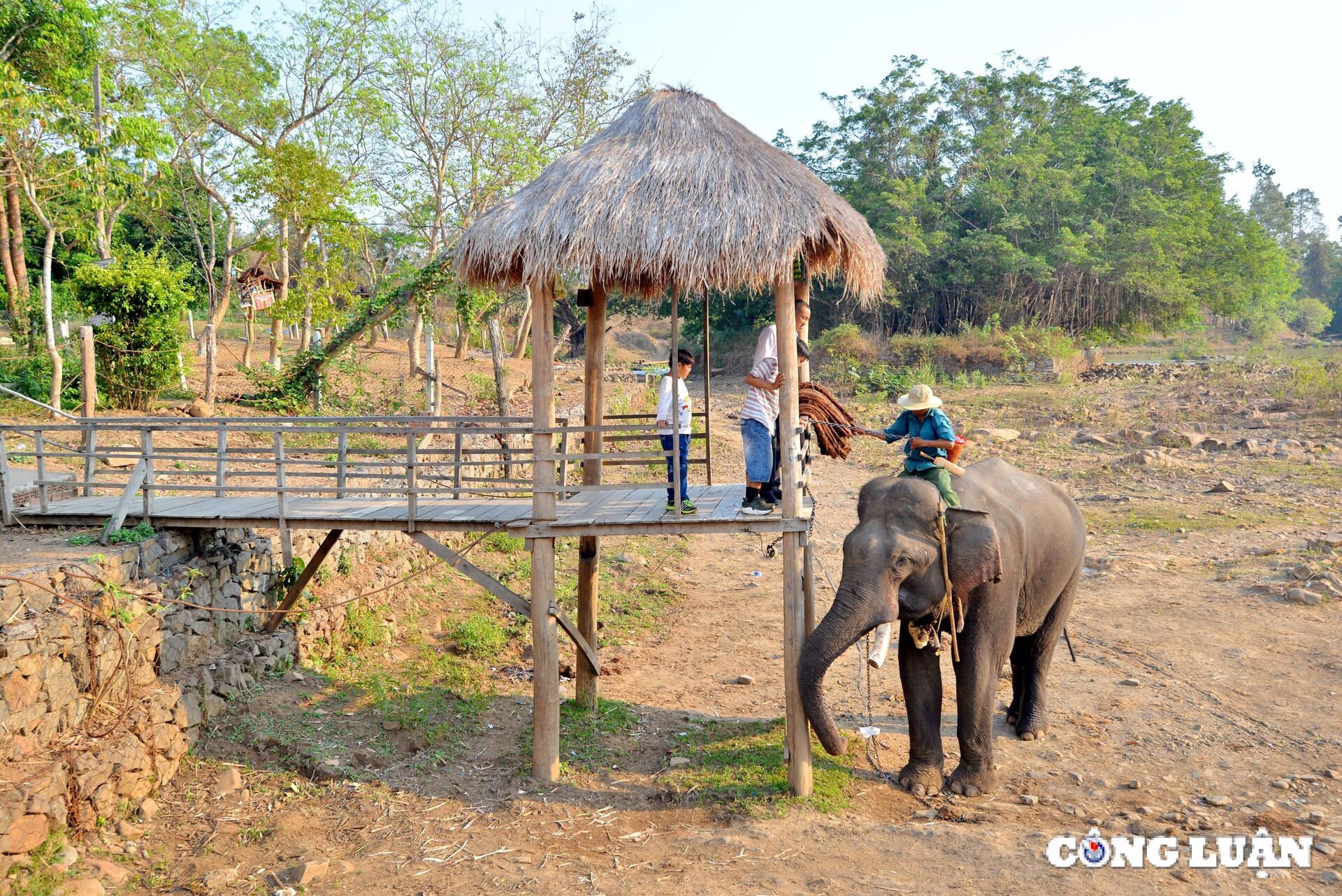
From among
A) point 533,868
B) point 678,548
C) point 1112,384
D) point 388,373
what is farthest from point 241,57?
point 1112,384

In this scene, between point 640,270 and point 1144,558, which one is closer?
point 640,270

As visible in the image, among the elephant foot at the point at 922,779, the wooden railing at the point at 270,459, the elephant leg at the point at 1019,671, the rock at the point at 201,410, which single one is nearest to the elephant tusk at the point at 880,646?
the elephant foot at the point at 922,779

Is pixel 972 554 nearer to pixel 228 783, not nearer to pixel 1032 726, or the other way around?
pixel 1032 726

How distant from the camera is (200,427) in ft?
26.2

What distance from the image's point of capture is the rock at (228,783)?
6797 mm

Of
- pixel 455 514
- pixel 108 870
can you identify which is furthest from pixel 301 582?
pixel 108 870

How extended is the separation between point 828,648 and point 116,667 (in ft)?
16.4

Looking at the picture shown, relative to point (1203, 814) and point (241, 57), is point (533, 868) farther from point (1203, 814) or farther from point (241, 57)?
point (241, 57)

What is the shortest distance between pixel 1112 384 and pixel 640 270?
81.4ft

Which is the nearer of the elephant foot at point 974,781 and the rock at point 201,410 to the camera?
the elephant foot at point 974,781

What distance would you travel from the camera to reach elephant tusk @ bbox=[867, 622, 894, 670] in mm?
6059

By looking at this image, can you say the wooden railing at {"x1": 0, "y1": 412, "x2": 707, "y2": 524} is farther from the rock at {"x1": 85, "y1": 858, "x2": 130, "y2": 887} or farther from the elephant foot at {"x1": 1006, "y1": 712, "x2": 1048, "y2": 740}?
the elephant foot at {"x1": 1006, "y1": 712, "x2": 1048, "y2": 740}

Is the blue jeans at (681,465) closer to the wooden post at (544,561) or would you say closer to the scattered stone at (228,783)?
the wooden post at (544,561)

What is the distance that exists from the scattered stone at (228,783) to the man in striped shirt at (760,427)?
13.6ft
